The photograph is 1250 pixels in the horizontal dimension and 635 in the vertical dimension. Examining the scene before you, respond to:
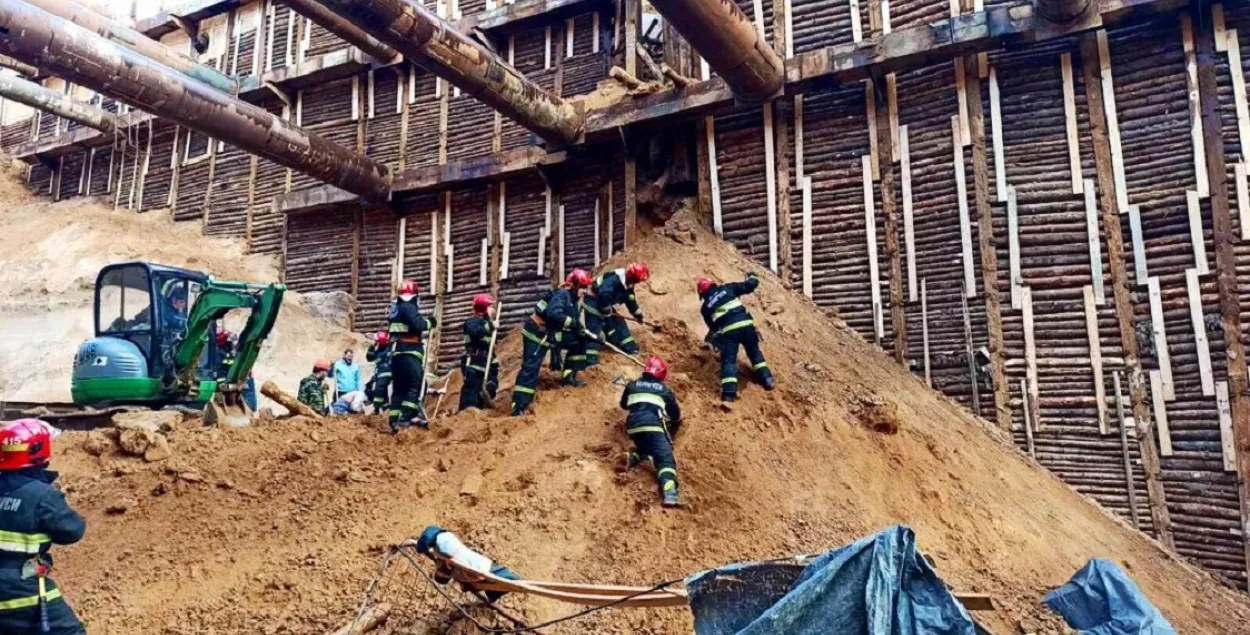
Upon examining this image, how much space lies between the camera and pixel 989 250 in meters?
9.73

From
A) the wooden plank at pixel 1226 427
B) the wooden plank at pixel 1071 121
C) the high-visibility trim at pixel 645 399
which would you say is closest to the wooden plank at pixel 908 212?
the wooden plank at pixel 1071 121

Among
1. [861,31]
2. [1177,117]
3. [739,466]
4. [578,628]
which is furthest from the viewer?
[861,31]

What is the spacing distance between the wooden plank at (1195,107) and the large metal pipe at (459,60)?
786cm

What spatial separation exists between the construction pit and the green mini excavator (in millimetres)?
403

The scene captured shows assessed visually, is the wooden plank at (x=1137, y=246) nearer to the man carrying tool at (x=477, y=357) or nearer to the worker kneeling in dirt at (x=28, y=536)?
the man carrying tool at (x=477, y=357)

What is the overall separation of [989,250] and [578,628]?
6.97 m

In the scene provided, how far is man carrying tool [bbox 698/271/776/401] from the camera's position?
8.62 meters

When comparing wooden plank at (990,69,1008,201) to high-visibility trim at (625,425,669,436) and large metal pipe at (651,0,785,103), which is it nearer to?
large metal pipe at (651,0,785,103)

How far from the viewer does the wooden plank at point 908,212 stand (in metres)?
10.2

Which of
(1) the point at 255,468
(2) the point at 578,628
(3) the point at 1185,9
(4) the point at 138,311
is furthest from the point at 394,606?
(3) the point at 1185,9

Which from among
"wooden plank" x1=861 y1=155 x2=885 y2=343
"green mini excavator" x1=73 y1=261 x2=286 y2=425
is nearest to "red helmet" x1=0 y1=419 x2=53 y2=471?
"green mini excavator" x1=73 y1=261 x2=286 y2=425

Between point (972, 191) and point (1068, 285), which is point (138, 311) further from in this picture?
point (1068, 285)

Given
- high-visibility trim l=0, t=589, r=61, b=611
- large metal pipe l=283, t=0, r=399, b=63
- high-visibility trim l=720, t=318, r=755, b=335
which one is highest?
large metal pipe l=283, t=0, r=399, b=63

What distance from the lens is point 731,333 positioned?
28.3ft
